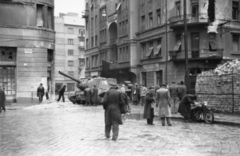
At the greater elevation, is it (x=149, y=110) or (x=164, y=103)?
(x=164, y=103)

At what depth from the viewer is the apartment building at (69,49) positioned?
274 feet

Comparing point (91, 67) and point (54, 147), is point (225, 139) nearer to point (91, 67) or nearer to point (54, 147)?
point (54, 147)

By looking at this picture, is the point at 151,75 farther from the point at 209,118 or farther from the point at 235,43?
the point at 209,118

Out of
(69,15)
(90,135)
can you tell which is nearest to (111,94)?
(90,135)

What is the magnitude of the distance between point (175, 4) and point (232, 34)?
698 centimetres

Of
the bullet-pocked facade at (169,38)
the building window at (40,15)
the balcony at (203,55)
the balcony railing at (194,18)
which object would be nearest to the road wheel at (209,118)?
the bullet-pocked facade at (169,38)

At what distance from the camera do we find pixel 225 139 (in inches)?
417

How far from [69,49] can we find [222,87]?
225 feet

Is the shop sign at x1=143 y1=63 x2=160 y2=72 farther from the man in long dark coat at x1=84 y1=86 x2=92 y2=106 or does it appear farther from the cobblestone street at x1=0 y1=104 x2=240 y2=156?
the cobblestone street at x1=0 y1=104 x2=240 y2=156

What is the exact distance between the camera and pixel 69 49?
85.4 metres

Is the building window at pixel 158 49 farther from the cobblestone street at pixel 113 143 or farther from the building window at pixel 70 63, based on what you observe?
the building window at pixel 70 63

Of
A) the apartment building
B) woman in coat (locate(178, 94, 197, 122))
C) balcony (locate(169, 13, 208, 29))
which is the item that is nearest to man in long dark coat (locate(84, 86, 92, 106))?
balcony (locate(169, 13, 208, 29))

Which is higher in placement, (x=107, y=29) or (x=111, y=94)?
(x=107, y=29)

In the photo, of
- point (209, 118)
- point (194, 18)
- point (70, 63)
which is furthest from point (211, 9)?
point (70, 63)
